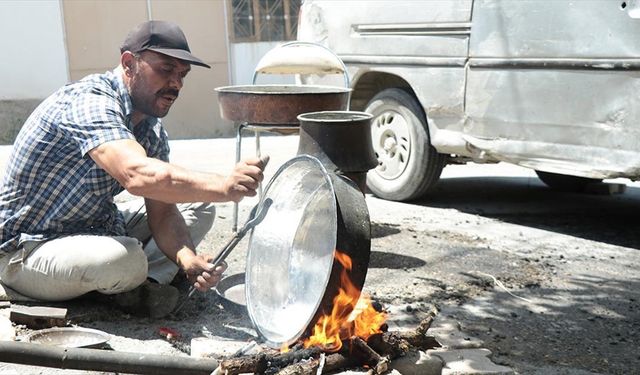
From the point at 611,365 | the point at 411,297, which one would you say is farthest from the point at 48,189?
the point at 611,365

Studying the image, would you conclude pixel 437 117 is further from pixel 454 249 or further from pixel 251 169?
pixel 251 169

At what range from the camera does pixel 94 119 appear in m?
3.54

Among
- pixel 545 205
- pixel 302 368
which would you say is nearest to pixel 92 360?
pixel 302 368

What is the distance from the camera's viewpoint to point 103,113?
3541mm

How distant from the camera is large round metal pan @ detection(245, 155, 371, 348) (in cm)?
295

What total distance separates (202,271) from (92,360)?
1.13m

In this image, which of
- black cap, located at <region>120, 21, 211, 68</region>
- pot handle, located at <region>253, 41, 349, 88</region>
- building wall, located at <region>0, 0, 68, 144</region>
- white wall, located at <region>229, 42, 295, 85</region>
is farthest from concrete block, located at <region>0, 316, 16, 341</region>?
white wall, located at <region>229, 42, 295, 85</region>

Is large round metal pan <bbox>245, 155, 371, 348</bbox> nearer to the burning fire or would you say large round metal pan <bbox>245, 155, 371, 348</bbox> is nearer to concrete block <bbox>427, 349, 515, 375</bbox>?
the burning fire

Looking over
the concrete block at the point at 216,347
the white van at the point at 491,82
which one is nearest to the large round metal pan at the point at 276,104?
the white van at the point at 491,82

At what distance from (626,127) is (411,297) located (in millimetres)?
1970

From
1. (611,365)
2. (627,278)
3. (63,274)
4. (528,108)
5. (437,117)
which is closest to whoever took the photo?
(611,365)

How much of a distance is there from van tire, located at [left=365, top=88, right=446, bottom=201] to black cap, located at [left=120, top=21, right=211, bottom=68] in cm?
327

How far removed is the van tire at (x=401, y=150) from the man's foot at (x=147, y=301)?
3112mm

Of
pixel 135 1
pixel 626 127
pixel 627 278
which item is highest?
pixel 135 1
